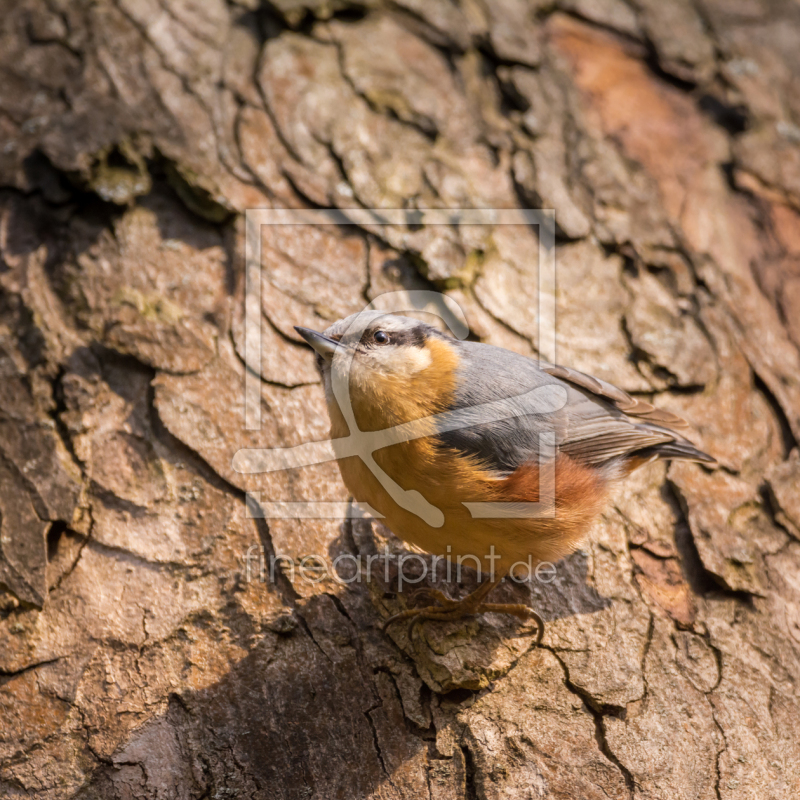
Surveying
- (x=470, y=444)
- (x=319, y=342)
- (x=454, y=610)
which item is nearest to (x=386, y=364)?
(x=319, y=342)

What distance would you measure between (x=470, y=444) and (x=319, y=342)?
698 millimetres

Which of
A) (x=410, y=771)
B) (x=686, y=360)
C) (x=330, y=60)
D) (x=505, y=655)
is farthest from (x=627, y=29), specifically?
(x=410, y=771)

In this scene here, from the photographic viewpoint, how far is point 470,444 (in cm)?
266

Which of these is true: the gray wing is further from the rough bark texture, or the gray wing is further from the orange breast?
the rough bark texture

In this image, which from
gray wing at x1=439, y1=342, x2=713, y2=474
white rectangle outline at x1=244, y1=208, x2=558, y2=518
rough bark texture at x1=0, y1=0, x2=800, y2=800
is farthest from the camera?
white rectangle outline at x1=244, y1=208, x2=558, y2=518

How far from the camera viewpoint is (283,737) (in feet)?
7.43

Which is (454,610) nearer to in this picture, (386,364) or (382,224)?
(386,364)

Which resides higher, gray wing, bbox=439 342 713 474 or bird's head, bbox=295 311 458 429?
bird's head, bbox=295 311 458 429

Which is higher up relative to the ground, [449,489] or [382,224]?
[382,224]

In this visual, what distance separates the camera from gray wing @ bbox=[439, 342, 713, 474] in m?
2.71

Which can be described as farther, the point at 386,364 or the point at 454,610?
the point at 386,364

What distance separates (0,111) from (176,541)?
2.48m

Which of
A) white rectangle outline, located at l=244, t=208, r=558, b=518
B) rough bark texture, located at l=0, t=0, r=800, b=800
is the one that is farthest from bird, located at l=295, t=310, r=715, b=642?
white rectangle outline, located at l=244, t=208, r=558, b=518

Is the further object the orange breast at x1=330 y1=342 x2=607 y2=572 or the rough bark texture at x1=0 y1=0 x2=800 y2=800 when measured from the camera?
the orange breast at x1=330 y1=342 x2=607 y2=572
